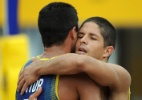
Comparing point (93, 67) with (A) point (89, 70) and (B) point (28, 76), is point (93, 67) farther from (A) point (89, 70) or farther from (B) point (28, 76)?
(B) point (28, 76)

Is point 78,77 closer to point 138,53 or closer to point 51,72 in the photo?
point 51,72

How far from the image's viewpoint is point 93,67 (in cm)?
562

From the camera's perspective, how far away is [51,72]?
575 cm

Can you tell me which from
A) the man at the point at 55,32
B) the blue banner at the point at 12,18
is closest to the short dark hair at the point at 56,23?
the man at the point at 55,32

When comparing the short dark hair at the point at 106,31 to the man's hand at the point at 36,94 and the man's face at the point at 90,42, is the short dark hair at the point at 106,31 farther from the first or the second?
the man's hand at the point at 36,94

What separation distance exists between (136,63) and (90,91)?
9330mm

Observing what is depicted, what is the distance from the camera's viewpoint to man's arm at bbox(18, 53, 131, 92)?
562 cm

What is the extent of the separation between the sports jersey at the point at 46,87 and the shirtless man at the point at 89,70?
34mm

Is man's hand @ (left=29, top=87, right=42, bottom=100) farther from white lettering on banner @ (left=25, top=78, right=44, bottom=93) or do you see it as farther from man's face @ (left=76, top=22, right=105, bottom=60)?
man's face @ (left=76, top=22, right=105, bottom=60)

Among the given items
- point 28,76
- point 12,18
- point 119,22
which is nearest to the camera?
point 28,76

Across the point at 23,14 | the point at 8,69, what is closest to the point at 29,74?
the point at 8,69

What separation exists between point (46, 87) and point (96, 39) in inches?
24.1

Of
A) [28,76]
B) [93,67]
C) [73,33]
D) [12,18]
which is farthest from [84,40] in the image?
[12,18]

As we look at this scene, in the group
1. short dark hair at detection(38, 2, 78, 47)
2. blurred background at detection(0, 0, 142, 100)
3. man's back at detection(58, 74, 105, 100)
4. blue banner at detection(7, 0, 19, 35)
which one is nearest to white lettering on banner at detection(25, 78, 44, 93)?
man's back at detection(58, 74, 105, 100)
